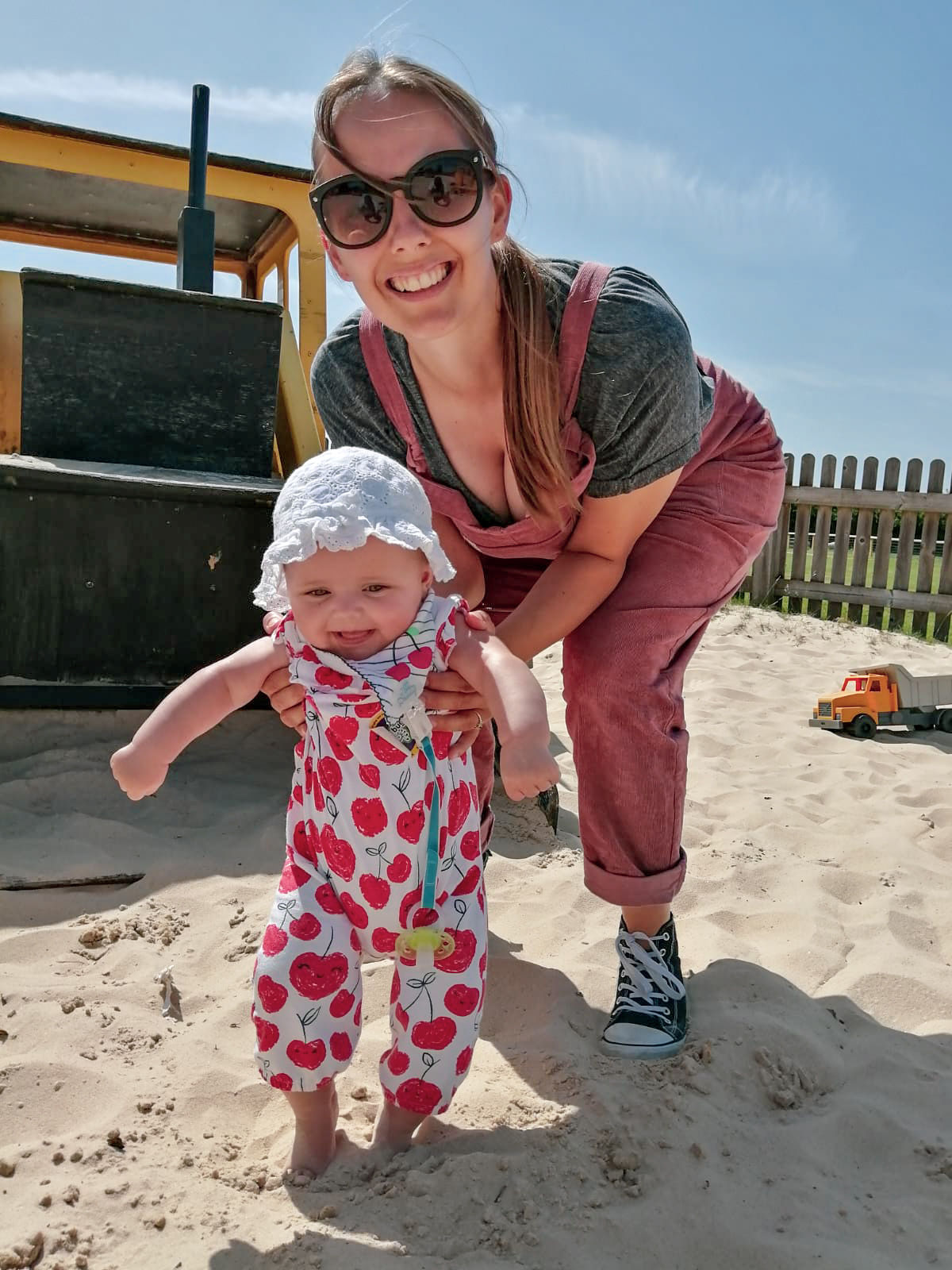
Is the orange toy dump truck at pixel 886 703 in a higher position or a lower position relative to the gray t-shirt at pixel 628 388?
lower

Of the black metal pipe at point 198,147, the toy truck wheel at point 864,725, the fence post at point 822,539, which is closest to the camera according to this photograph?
the black metal pipe at point 198,147

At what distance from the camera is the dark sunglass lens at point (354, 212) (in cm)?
173

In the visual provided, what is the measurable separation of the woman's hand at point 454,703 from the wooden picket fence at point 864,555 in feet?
27.5

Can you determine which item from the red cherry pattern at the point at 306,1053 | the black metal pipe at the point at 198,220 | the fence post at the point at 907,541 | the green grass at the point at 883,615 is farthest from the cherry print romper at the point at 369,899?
the fence post at the point at 907,541

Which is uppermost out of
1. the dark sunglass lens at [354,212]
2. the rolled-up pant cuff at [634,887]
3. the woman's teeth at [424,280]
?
the dark sunglass lens at [354,212]

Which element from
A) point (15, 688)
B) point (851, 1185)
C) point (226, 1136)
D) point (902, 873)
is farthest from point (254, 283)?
point (851, 1185)

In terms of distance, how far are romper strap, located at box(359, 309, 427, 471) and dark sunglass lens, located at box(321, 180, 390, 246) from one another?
33 centimetres

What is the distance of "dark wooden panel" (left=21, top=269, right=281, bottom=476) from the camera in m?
3.29

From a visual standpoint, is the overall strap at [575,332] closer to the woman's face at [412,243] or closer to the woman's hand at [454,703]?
the woman's face at [412,243]

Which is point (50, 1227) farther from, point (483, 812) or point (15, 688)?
point (15, 688)

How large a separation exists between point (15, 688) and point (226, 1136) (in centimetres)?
187

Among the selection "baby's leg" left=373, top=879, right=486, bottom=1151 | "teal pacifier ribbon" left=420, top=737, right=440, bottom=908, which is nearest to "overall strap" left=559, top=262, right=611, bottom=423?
"teal pacifier ribbon" left=420, top=737, right=440, bottom=908

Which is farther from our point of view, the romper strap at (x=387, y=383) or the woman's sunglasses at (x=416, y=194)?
the romper strap at (x=387, y=383)

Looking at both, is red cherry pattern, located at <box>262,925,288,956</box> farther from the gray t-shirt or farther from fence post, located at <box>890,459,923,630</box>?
fence post, located at <box>890,459,923,630</box>
